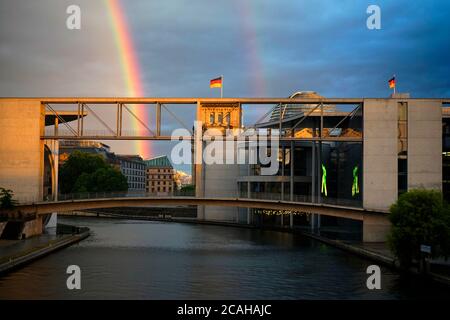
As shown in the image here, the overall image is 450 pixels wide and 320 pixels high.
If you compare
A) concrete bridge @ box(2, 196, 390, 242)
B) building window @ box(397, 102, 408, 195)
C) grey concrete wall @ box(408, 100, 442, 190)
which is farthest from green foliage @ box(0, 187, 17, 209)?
grey concrete wall @ box(408, 100, 442, 190)

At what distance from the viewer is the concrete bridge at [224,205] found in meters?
64.1

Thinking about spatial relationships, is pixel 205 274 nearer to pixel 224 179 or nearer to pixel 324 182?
pixel 324 182

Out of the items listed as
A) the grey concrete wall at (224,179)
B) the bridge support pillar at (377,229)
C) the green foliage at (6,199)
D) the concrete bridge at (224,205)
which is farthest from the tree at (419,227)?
the grey concrete wall at (224,179)

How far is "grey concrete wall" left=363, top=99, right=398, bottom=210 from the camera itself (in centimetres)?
6506

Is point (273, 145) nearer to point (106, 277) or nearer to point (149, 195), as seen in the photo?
point (149, 195)

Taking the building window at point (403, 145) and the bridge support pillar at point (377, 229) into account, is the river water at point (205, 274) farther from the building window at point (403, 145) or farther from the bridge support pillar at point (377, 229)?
the building window at point (403, 145)

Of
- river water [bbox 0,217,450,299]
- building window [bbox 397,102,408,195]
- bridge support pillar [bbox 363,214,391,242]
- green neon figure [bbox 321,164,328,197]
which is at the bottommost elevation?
river water [bbox 0,217,450,299]

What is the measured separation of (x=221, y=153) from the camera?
10606 centimetres

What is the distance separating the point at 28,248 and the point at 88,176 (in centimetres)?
10039

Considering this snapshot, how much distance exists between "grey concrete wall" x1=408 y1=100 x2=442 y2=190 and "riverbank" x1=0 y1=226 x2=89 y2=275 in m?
38.1

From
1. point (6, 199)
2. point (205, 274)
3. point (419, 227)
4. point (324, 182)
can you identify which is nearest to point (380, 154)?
point (419, 227)

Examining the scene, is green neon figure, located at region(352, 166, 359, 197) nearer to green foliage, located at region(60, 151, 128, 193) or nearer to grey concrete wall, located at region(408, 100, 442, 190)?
grey concrete wall, located at region(408, 100, 442, 190)

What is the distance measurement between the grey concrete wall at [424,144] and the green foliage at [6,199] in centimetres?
4437
